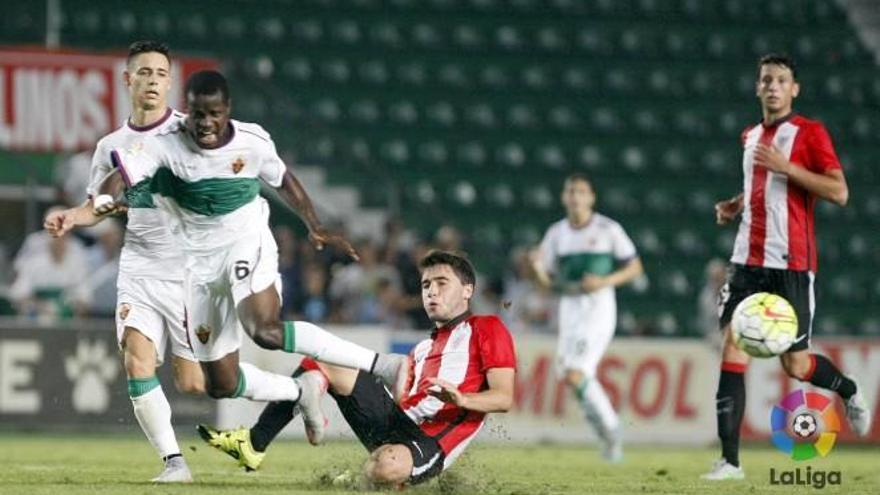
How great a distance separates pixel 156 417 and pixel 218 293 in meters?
0.71

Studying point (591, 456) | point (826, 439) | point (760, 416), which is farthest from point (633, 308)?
point (826, 439)

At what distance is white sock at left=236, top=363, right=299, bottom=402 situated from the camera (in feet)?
29.0

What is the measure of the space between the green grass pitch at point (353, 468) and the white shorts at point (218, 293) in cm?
71

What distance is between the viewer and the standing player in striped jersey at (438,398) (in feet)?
26.6

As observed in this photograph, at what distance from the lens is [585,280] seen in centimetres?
1402

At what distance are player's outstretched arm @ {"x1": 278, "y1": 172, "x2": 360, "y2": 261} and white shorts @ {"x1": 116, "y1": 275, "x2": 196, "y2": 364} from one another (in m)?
0.81

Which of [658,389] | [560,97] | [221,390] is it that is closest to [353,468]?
[221,390]

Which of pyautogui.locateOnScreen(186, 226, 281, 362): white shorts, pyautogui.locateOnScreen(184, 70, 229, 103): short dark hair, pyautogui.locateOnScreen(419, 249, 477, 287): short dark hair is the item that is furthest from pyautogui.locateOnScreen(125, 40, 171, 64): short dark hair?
pyautogui.locateOnScreen(419, 249, 477, 287): short dark hair

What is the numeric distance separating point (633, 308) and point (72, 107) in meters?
6.73

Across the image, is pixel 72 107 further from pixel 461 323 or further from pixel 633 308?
pixel 461 323

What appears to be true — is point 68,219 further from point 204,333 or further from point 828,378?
point 828,378

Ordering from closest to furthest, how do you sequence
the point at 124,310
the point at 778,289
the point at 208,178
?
the point at 208,178
the point at 124,310
the point at 778,289

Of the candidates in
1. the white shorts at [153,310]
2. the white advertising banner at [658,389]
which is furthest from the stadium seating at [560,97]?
the white shorts at [153,310]

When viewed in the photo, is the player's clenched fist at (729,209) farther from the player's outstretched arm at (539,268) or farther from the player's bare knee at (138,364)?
the player's outstretched arm at (539,268)
